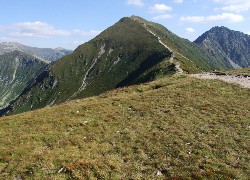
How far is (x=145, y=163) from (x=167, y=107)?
49.9 ft

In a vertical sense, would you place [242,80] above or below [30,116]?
above

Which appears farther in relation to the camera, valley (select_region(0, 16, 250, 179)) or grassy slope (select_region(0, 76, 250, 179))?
grassy slope (select_region(0, 76, 250, 179))

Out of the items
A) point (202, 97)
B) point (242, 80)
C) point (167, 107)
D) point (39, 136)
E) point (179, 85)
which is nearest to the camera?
point (39, 136)

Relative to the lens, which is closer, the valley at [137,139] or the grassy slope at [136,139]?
the valley at [137,139]

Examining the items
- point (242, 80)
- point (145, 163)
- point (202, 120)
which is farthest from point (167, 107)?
point (242, 80)

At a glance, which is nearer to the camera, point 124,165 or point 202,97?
point 124,165

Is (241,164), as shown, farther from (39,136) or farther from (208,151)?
(39,136)

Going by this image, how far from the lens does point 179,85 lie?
167ft

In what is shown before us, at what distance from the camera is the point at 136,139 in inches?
1190

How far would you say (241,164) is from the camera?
24.5m

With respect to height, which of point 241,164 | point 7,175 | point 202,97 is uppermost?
point 202,97

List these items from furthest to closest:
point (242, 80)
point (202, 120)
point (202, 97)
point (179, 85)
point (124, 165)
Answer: point (242, 80) < point (179, 85) < point (202, 97) < point (202, 120) < point (124, 165)

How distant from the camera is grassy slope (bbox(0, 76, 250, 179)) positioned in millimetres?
24172

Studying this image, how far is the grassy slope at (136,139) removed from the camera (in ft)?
79.3
